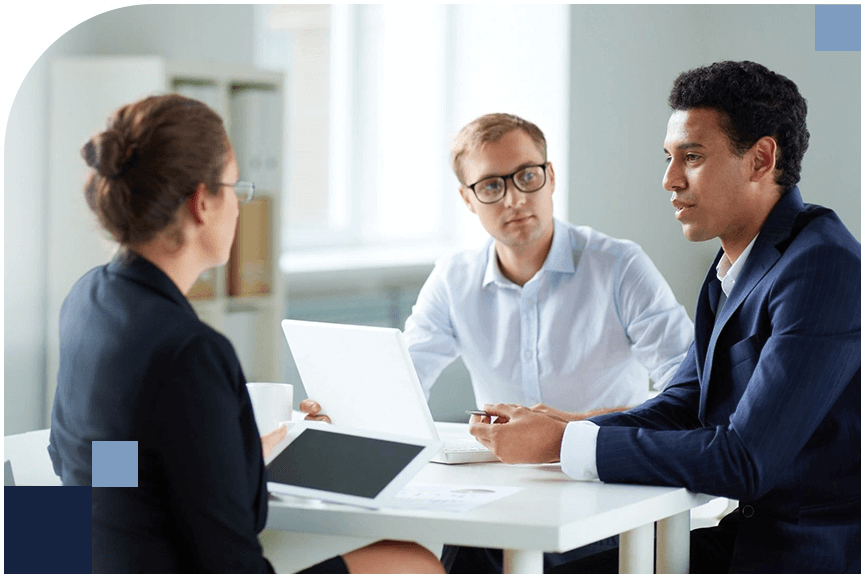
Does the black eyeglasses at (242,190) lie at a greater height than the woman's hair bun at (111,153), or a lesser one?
lesser

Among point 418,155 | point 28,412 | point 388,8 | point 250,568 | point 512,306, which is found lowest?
point 28,412

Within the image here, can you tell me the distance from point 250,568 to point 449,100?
11.5 ft

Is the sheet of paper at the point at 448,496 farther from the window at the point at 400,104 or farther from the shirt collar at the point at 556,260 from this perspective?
the window at the point at 400,104

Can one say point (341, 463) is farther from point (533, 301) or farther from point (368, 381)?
point (533, 301)

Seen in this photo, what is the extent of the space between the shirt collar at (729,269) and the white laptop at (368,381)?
0.49 meters

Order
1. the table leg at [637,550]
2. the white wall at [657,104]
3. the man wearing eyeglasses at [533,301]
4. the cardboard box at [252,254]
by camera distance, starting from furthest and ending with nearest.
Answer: the white wall at [657,104] < the cardboard box at [252,254] < the man wearing eyeglasses at [533,301] < the table leg at [637,550]

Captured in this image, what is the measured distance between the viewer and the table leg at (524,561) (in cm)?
131

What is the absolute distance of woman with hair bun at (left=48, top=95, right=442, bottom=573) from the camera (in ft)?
3.78

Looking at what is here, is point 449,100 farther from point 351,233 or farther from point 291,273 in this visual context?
point 291,273

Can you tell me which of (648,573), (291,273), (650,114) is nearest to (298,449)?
(648,573)

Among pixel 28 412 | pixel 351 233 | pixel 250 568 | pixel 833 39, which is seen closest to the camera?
pixel 250 568

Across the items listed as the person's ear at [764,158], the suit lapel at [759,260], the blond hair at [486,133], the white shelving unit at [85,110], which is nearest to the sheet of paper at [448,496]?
the suit lapel at [759,260]

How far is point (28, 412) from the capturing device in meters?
2.93

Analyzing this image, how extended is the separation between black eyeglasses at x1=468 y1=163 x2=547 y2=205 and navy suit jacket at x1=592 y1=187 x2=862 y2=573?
737 mm
